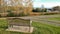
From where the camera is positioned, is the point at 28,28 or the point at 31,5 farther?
the point at 31,5

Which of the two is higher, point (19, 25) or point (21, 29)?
point (19, 25)

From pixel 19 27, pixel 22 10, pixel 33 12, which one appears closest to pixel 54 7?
pixel 33 12

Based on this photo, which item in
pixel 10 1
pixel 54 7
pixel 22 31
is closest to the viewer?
Result: pixel 22 31

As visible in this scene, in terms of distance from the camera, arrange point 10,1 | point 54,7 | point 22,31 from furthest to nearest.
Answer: point 54,7, point 10,1, point 22,31

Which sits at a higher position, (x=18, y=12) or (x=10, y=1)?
(x=10, y=1)

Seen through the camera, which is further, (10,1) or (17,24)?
(10,1)

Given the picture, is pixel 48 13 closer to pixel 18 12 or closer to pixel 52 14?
pixel 52 14

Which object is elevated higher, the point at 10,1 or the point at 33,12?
the point at 10,1

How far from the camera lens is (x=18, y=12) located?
1346 cm

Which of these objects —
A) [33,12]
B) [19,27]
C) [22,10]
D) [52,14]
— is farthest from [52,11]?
[19,27]

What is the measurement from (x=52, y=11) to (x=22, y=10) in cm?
258

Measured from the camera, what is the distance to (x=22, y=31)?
748 cm

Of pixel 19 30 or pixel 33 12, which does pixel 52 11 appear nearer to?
pixel 33 12

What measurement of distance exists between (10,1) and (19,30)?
5.50m
